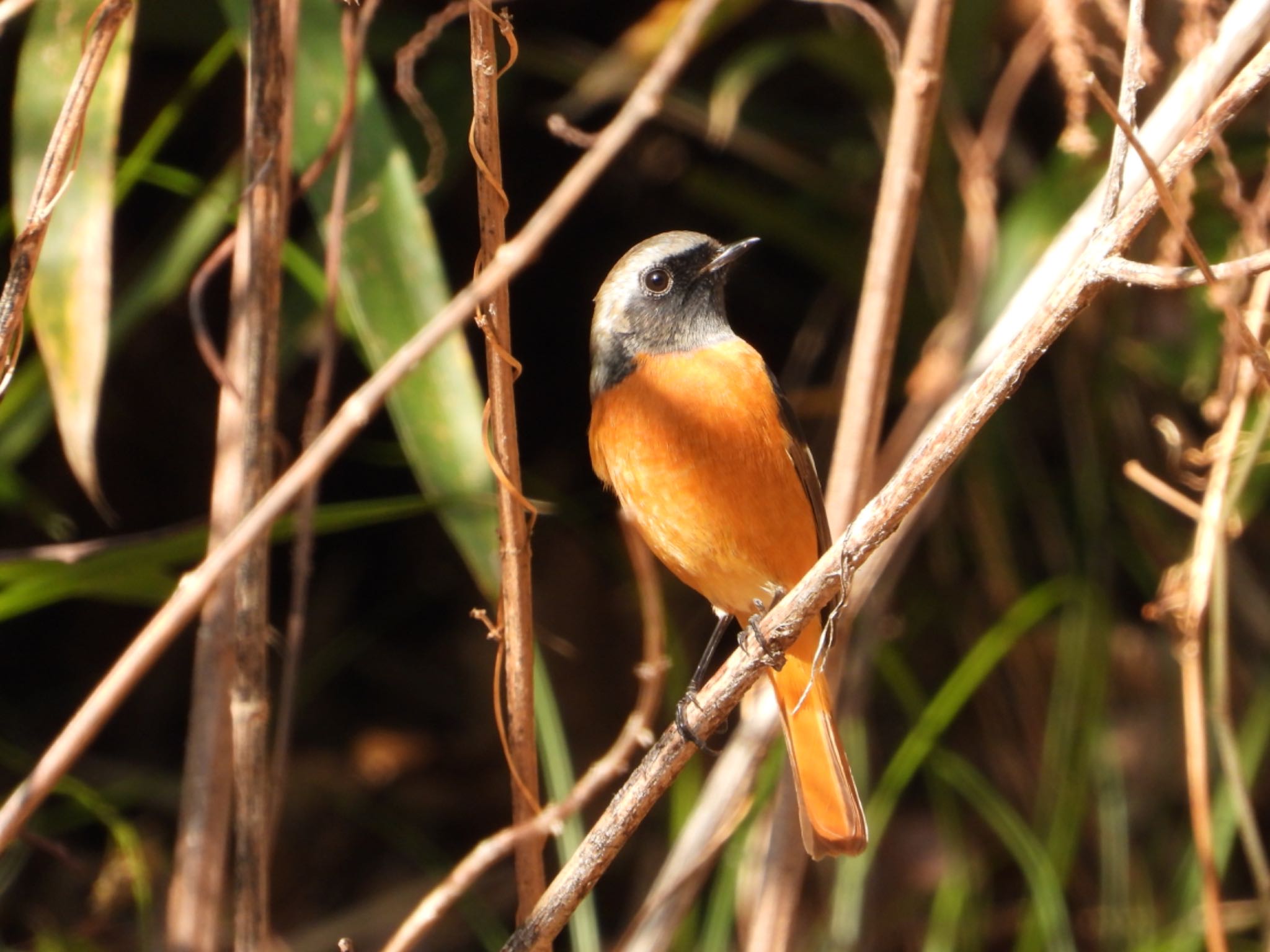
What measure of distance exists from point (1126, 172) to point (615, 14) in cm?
215

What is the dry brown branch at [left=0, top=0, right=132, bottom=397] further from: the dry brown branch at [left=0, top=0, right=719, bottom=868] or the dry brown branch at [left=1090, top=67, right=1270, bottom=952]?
the dry brown branch at [left=1090, top=67, right=1270, bottom=952]

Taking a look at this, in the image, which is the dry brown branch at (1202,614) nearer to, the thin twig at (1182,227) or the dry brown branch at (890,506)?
the thin twig at (1182,227)

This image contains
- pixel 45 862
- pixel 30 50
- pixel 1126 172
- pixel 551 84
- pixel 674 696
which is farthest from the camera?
pixel 551 84

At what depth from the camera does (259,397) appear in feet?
6.48

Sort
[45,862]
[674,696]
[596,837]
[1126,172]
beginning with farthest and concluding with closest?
1. [45,862]
2. [674,696]
3. [1126,172]
4. [596,837]

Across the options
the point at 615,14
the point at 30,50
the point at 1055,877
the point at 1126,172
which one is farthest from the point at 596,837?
the point at 615,14

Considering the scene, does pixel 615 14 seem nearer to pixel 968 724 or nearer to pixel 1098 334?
pixel 1098 334

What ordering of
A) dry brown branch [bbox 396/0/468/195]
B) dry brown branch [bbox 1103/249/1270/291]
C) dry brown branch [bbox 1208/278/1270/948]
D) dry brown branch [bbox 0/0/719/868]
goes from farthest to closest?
dry brown branch [bbox 1208/278/1270/948], dry brown branch [bbox 396/0/468/195], dry brown branch [bbox 1103/249/1270/291], dry brown branch [bbox 0/0/719/868]

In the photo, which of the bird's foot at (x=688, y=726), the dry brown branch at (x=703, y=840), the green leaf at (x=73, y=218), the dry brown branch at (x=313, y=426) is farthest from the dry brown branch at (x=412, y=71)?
the dry brown branch at (x=703, y=840)

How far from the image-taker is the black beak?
9.14ft

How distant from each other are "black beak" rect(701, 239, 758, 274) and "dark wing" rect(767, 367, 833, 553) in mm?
271

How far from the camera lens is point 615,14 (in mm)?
4012

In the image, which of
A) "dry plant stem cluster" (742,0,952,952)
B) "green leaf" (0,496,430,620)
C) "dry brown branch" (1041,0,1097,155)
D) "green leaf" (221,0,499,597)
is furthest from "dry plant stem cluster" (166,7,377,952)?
"dry brown branch" (1041,0,1097,155)

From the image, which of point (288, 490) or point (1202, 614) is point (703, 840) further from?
point (288, 490)
